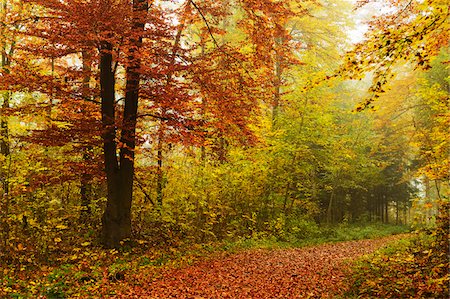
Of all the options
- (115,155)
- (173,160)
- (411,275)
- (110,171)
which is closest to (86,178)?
(110,171)

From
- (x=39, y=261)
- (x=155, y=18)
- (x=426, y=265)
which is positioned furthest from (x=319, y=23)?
(x=39, y=261)

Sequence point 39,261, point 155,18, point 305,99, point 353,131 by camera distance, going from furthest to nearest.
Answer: point 353,131 → point 305,99 → point 155,18 → point 39,261

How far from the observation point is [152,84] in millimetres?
9672

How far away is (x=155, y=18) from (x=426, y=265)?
8158 millimetres

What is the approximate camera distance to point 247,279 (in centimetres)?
785

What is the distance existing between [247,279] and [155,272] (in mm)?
2154

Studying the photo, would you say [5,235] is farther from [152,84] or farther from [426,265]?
[426,265]

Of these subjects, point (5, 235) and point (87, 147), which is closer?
point (5, 235)

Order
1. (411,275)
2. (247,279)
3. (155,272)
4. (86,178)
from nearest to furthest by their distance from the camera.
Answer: (411,275) → (247,279) → (155,272) → (86,178)

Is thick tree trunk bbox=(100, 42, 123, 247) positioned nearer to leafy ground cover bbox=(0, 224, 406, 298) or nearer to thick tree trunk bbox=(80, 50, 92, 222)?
leafy ground cover bbox=(0, 224, 406, 298)

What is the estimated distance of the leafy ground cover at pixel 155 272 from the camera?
666 centimetres

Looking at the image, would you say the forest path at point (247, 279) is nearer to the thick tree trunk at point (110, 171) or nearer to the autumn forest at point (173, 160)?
the autumn forest at point (173, 160)

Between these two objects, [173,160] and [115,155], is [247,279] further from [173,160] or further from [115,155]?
[173,160]

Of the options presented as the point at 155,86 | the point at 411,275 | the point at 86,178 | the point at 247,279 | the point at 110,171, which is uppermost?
the point at 155,86
